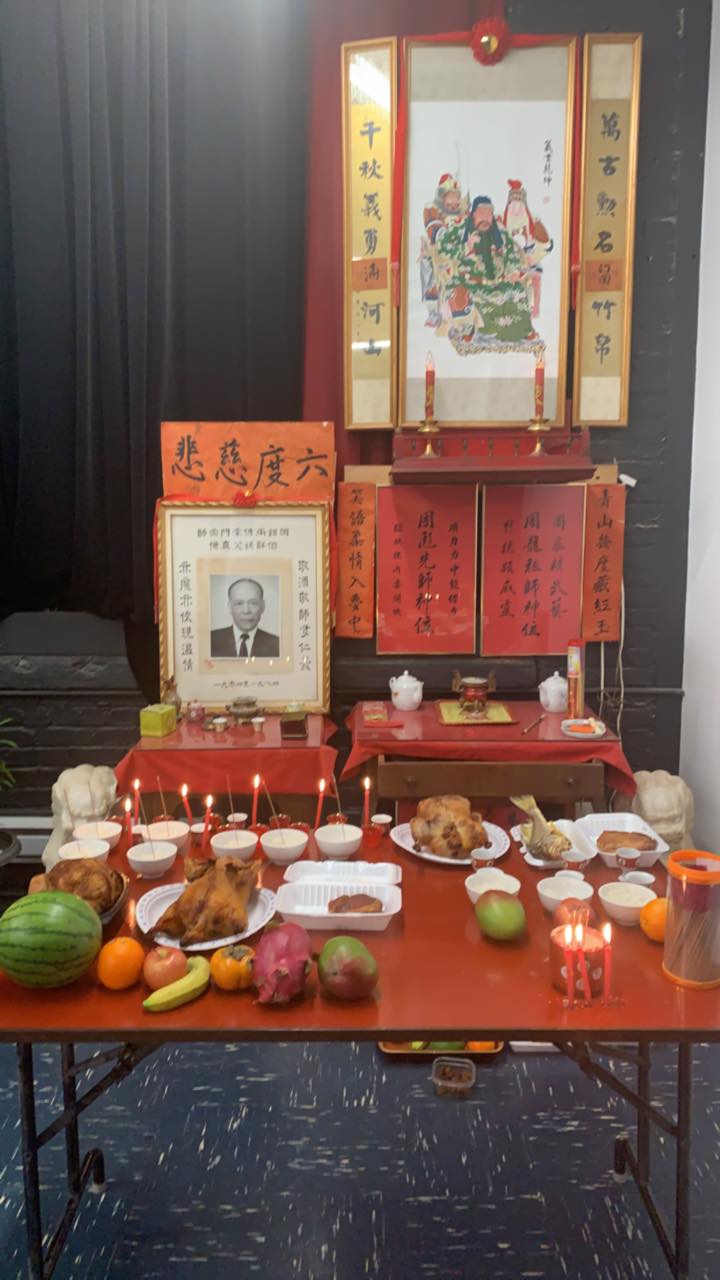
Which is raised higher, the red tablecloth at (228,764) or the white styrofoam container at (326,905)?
the white styrofoam container at (326,905)

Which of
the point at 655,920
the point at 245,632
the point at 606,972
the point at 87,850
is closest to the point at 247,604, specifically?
the point at 245,632

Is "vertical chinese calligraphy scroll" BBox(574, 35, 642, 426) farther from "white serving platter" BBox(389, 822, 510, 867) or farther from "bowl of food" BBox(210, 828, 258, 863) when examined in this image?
"bowl of food" BBox(210, 828, 258, 863)

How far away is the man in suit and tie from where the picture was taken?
3.69 metres

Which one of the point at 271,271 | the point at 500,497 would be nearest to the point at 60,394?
the point at 271,271

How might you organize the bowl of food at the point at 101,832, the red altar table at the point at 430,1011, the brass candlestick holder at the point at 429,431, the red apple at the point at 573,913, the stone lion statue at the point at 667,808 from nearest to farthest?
the red altar table at the point at 430,1011 → the red apple at the point at 573,913 → the bowl of food at the point at 101,832 → the stone lion statue at the point at 667,808 → the brass candlestick holder at the point at 429,431

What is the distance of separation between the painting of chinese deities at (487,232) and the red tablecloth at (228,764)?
4.97ft

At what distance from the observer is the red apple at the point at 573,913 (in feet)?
5.64

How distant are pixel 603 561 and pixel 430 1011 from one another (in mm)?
2595

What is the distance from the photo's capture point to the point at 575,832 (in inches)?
88.5

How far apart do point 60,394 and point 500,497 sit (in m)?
1.92

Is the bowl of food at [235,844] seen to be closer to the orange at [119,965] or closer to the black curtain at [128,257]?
the orange at [119,965]

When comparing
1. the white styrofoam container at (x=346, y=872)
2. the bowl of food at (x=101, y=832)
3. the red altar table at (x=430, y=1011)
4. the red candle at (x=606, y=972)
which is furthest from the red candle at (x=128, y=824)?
the red candle at (x=606, y=972)

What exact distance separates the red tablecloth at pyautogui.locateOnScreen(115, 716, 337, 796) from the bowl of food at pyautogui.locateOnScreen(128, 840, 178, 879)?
1.10 meters

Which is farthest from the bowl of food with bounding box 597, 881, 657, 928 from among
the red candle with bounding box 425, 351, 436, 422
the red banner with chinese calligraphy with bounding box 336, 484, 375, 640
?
the red candle with bounding box 425, 351, 436, 422
